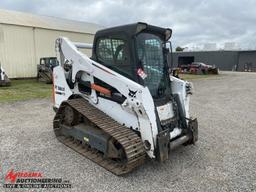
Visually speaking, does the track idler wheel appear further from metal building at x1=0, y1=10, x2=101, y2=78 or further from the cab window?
metal building at x1=0, y1=10, x2=101, y2=78

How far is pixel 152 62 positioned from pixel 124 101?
0.99 metres

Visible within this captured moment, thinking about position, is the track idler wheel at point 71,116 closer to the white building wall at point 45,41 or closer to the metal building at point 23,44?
the metal building at point 23,44

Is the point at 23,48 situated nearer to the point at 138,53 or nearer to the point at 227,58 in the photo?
the point at 138,53

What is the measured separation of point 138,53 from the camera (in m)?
3.84

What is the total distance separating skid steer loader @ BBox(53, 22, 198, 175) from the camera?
3525 mm

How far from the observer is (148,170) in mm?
3738

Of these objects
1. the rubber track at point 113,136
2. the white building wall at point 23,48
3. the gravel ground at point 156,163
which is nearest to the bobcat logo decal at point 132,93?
the rubber track at point 113,136

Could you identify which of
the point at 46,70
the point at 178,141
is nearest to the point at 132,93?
the point at 178,141

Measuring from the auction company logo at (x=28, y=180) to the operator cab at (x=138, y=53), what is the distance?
199 centimetres

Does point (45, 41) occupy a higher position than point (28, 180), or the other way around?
point (45, 41)

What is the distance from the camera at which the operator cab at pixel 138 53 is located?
12.4 ft

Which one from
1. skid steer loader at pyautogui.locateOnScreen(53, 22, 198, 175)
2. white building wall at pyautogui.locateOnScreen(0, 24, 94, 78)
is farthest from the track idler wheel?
white building wall at pyautogui.locateOnScreen(0, 24, 94, 78)

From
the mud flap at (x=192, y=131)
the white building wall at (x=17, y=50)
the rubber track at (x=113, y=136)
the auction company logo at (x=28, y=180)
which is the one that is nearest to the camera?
the auction company logo at (x=28, y=180)

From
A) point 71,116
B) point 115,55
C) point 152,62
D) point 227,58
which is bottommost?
point 71,116
